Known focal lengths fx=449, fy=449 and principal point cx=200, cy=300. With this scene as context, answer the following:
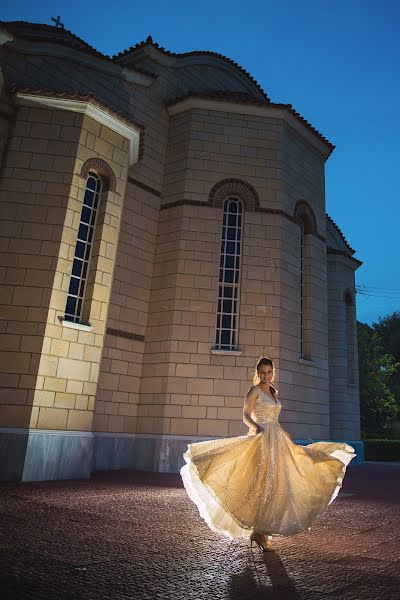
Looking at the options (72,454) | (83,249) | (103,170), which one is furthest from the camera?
(103,170)

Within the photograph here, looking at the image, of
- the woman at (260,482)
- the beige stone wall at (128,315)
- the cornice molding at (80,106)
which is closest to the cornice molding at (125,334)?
the beige stone wall at (128,315)

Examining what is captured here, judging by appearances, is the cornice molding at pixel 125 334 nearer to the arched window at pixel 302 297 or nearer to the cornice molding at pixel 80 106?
the arched window at pixel 302 297

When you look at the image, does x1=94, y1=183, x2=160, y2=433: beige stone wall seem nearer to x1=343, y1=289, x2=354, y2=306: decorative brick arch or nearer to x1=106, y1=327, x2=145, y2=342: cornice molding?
x1=106, y1=327, x2=145, y2=342: cornice molding

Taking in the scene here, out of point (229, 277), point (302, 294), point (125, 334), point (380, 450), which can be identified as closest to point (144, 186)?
point (229, 277)

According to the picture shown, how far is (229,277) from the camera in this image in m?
A: 12.9

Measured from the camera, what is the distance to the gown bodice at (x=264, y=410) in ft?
16.0

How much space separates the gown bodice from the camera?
488 cm

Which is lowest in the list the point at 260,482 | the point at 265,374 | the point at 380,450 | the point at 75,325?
the point at 380,450

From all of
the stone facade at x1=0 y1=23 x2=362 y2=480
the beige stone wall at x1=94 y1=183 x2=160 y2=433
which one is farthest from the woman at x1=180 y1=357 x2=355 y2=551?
the beige stone wall at x1=94 y1=183 x2=160 y2=433

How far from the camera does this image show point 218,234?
42.0 feet

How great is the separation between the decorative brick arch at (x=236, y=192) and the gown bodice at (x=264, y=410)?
8978 millimetres

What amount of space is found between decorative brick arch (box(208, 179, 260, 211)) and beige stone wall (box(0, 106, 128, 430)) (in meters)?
3.26

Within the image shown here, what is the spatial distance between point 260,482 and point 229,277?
29.0 ft

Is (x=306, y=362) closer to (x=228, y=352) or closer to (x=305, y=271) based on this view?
(x=228, y=352)
